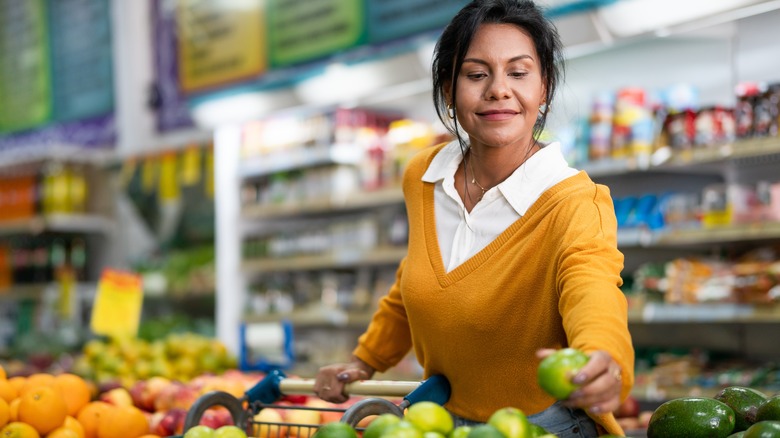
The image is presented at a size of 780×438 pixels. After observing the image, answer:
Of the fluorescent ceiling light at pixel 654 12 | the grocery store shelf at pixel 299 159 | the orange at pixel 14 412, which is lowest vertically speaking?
the orange at pixel 14 412

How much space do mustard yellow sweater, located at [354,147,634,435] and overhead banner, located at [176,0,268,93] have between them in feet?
16.4

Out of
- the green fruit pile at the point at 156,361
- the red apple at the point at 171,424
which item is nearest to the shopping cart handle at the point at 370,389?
the red apple at the point at 171,424

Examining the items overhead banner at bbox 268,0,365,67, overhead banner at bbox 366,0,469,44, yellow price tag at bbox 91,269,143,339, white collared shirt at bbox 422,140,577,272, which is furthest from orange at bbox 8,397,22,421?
overhead banner at bbox 268,0,365,67

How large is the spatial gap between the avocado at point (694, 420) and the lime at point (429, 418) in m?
0.42

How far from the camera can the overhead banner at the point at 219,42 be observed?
662 cm

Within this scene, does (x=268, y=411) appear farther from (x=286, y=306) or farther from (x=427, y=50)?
(x=286, y=306)

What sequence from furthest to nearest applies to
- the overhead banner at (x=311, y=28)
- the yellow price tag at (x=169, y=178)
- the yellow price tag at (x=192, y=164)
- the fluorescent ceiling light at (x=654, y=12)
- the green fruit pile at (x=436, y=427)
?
1. the yellow price tag at (x=169, y=178)
2. the yellow price tag at (x=192, y=164)
3. the overhead banner at (x=311, y=28)
4. the fluorescent ceiling light at (x=654, y=12)
5. the green fruit pile at (x=436, y=427)

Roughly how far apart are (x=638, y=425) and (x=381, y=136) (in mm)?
2972

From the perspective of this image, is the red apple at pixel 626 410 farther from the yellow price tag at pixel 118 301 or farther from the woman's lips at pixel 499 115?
the yellow price tag at pixel 118 301

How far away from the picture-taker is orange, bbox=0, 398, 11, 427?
225cm

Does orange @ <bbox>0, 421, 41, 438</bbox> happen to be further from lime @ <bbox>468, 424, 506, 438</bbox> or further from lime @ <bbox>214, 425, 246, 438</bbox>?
lime @ <bbox>468, 424, 506, 438</bbox>

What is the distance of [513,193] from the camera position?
173 cm

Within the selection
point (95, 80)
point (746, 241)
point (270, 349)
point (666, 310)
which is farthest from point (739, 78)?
point (95, 80)

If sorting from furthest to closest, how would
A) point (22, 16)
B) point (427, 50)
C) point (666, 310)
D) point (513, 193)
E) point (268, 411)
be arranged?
point (22, 16) → point (427, 50) → point (666, 310) → point (268, 411) → point (513, 193)
